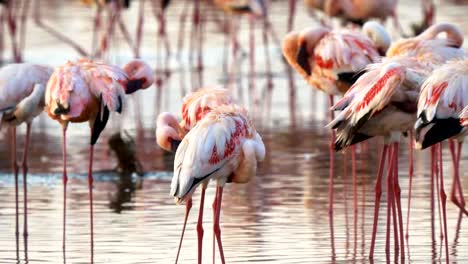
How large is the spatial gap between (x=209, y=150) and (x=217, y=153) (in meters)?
0.06

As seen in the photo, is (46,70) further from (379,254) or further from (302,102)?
(302,102)

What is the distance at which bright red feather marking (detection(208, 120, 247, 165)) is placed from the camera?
7.56 metres

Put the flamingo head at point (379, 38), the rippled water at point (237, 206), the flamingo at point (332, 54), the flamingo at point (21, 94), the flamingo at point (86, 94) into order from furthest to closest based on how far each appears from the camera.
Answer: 1. the flamingo head at point (379, 38)
2. the flamingo at point (332, 54)
3. the flamingo at point (21, 94)
4. the flamingo at point (86, 94)
5. the rippled water at point (237, 206)

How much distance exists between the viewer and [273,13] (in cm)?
2656

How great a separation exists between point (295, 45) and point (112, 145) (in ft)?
6.62

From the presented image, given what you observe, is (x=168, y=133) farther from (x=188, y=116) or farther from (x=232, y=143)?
(x=232, y=143)

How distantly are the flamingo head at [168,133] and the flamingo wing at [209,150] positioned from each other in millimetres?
432

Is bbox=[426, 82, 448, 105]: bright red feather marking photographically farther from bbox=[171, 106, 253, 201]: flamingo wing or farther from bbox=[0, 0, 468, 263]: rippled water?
bbox=[171, 106, 253, 201]: flamingo wing

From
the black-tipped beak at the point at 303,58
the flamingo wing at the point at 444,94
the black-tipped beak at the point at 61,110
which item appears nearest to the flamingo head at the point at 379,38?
the black-tipped beak at the point at 303,58

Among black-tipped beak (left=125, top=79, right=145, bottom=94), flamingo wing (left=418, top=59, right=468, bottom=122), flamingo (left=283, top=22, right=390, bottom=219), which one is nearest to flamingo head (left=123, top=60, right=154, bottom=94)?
black-tipped beak (left=125, top=79, right=145, bottom=94)

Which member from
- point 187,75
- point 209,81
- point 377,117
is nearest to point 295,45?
point 377,117

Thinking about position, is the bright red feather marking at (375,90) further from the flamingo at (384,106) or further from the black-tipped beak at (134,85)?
the black-tipped beak at (134,85)

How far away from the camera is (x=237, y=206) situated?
32.1 feet

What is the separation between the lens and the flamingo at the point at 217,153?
746 cm
